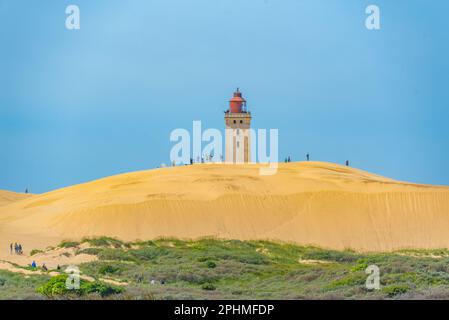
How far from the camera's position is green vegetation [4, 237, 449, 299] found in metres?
39.1

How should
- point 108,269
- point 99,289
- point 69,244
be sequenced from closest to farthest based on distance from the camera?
point 99,289
point 108,269
point 69,244

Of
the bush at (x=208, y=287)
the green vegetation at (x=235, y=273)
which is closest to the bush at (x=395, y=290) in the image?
the green vegetation at (x=235, y=273)

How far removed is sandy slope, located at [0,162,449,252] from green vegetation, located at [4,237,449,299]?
239 centimetres

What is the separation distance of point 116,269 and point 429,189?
25.6 meters

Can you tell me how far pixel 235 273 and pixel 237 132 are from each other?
4214 cm

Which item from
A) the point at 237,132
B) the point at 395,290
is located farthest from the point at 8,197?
the point at 395,290

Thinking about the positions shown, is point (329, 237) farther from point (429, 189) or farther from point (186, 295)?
point (186, 295)

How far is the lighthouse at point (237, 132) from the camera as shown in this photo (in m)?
89.7

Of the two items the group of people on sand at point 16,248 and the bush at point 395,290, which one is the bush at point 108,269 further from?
the bush at point 395,290

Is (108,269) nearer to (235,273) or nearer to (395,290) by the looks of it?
(235,273)

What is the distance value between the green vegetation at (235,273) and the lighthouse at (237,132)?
96.8ft

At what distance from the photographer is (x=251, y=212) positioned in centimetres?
6525

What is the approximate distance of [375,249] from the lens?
61219 mm

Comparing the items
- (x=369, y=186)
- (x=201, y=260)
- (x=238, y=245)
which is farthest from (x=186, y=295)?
(x=369, y=186)
